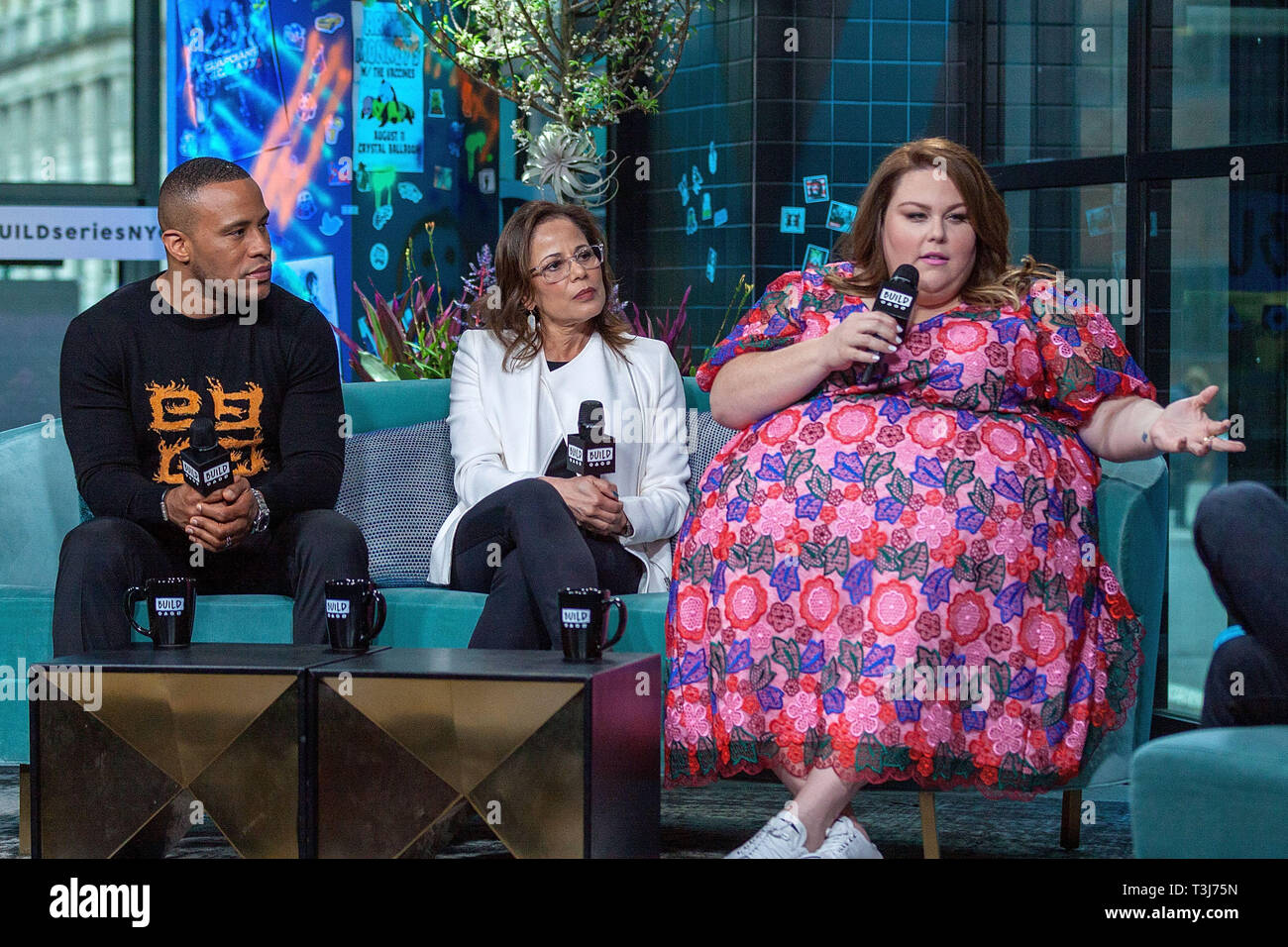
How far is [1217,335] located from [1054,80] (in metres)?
0.81

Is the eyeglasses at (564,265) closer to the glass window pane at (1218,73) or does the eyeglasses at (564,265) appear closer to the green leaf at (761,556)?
the green leaf at (761,556)

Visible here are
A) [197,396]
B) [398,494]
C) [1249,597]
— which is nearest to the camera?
[1249,597]

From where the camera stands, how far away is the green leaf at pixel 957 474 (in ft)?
6.64

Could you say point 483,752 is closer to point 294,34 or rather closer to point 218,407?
point 218,407

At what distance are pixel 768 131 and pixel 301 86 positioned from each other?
5.47 feet

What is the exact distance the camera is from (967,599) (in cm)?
198

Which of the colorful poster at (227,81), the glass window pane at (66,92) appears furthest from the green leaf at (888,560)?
the glass window pane at (66,92)

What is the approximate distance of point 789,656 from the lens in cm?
203

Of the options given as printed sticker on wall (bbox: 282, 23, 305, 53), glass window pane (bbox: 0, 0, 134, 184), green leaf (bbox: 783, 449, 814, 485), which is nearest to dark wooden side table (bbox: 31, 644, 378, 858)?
green leaf (bbox: 783, 449, 814, 485)

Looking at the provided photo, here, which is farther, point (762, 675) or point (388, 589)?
point (388, 589)

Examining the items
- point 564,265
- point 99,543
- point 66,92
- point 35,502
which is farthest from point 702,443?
point 66,92

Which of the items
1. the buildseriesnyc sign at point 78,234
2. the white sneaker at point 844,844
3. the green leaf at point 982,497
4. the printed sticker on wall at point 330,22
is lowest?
the white sneaker at point 844,844

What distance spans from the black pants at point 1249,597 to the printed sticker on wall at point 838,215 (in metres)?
2.97

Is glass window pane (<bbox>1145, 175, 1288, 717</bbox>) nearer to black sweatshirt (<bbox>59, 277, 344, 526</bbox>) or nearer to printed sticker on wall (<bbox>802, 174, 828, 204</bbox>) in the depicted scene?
printed sticker on wall (<bbox>802, 174, 828, 204</bbox>)
